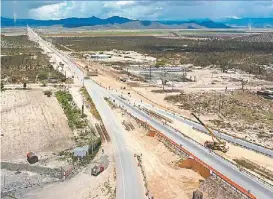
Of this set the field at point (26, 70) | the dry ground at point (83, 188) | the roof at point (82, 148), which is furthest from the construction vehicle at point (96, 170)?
the field at point (26, 70)

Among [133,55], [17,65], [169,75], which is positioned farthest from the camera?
[133,55]

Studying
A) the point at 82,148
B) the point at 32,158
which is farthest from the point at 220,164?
the point at 32,158

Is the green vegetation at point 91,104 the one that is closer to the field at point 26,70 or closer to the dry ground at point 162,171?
the dry ground at point 162,171

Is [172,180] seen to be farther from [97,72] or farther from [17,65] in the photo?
[17,65]

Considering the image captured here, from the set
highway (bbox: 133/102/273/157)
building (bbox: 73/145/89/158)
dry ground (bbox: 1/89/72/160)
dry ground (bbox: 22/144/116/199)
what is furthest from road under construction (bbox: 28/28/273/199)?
dry ground (bbox: 1/89/72/160)

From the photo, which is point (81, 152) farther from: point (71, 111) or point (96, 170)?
point (71, 111)

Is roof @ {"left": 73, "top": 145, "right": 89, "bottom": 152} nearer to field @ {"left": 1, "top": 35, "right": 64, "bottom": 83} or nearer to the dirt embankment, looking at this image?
the dirt embankment

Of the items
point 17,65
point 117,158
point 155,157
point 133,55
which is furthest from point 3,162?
point 133,55
